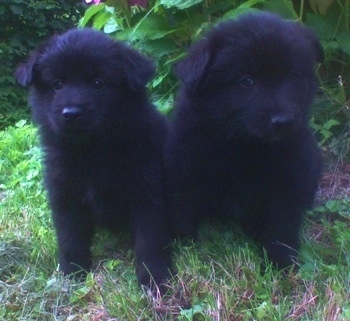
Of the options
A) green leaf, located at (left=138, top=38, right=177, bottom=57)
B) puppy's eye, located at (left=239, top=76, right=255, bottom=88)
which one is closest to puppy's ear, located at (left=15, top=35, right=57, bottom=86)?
puppy's eye, located at (left=239, top=76, right=255, bottom=88)

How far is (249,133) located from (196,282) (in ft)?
2.19

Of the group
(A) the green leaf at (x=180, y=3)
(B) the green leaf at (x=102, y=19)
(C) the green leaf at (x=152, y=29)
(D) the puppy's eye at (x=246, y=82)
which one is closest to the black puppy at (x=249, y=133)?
(D) the puppy's eye at (x=246, y=82)

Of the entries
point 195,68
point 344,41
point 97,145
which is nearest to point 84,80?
point 97,145

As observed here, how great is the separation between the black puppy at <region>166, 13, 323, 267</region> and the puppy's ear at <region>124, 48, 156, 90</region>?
0.15 m

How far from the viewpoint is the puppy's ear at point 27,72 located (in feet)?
10.3

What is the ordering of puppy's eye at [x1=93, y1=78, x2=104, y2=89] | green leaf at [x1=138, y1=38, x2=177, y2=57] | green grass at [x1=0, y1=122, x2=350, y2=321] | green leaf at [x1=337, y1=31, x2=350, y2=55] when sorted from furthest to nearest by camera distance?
1. green leaf at [x1=138, y1=38, x2=177, y2=57]
2. green leaf at [x1=337, y1=31, x2=350, y2=55]
3. puppy's eye at [x1=93, y1=78, x2=104, y2=89]
4. green grass at [x1=0, y1=122, x2=350, y2=321]

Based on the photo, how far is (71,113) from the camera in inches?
118

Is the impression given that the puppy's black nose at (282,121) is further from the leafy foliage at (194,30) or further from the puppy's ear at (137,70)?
the leafy foliage at (194,30)

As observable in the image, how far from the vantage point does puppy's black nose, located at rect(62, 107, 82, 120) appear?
299 centimetres

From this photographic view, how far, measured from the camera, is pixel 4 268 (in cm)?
334

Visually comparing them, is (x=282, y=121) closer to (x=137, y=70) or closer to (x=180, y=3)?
(x=137, y=70)

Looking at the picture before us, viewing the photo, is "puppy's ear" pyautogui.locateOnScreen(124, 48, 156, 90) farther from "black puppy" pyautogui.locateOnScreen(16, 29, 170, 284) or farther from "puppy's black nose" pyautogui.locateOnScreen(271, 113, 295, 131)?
"puppy's black nose" pyautogui.locateOnScreen(271, 113, 295, 131)

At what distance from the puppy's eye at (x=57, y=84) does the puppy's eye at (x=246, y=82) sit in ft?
2.53

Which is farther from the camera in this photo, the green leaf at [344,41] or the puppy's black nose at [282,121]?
the green leaf at [344,41]
